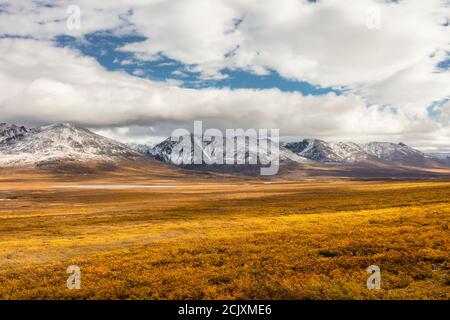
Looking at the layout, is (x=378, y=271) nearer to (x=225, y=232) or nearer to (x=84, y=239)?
(x=225, y=232)

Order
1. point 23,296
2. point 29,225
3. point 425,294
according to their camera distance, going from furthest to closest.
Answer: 1. point 29,225
2. point 23,296
3. point 425,294

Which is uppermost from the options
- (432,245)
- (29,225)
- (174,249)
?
(432,245)

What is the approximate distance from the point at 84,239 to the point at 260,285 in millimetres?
30501

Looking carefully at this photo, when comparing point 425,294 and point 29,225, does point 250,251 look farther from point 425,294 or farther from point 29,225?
point 29,225

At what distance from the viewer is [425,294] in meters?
18.2

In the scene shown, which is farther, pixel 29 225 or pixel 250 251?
pixel 29 225

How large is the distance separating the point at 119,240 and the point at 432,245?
32214 mm

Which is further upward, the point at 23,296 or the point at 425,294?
the point at 425,294

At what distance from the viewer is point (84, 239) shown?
44.3m
